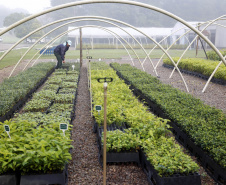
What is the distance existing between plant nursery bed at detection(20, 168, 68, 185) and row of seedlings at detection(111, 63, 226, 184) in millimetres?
2396

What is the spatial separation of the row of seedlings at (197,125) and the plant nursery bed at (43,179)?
7.86ft

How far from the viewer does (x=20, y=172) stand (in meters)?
3.60

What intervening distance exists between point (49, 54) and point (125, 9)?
127 ft

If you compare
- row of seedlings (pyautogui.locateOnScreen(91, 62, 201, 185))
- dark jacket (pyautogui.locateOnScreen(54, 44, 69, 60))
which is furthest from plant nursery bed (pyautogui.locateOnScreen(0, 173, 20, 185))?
dark jacket (pyautogui.locateOnScreen(54, 44, 69, 60))

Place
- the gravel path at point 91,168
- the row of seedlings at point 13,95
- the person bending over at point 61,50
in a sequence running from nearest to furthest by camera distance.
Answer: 1. the gravel path at point 91,168
2. the row of seedlings at point 13,95
3. the person bending over at point 61,50

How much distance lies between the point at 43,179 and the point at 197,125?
3.13 metres

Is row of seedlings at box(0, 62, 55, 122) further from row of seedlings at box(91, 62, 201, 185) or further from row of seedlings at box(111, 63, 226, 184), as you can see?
row of seedlings at box(111, 63, 226, 184)

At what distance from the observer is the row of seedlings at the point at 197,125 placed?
12.8 ft

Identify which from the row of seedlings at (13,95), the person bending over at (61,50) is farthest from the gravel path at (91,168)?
the person bending over at (61,50)

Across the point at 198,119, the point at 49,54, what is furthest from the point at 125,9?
the point at 198,119

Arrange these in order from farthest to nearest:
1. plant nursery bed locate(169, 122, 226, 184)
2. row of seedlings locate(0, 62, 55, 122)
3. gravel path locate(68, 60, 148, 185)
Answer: row of seedlings locate(0, 62, 55, 122)
gravel path locate(68, 60, 148, 185)
plant nursery bed locate(169, 122, 226, 184)

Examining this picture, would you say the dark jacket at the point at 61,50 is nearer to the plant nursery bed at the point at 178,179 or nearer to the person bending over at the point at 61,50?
the person bending over at the point at 61,50

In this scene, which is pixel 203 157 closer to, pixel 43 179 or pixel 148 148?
pixel 148 148

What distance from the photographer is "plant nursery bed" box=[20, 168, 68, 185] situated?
11.3 feet
